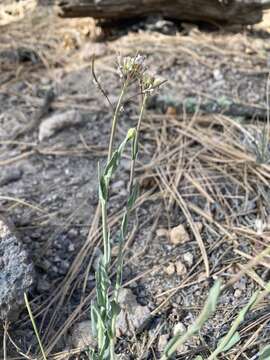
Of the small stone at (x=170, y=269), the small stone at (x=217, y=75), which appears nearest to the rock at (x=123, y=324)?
the small stone at (x=170, y=269)

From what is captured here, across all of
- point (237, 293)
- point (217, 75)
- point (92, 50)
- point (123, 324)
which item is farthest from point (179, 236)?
point (92, 50)

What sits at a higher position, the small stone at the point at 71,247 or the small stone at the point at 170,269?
the small stone at the point at 71,247

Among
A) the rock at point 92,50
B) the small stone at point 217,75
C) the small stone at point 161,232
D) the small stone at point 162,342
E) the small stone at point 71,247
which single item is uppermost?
the rock at point 92,50

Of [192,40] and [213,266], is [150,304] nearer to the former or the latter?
[213,266]

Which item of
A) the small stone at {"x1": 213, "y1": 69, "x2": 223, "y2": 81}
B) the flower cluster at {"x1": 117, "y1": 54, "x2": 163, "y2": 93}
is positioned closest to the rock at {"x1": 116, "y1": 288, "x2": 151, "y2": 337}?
the flower cluster at {"x1": 117, "y1": 54, "x2": 163, "y2": 93}

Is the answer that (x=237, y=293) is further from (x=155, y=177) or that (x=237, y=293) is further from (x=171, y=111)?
(x=171, y=111)

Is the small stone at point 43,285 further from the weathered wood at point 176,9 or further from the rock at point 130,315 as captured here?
the weathered wood at point 176,9

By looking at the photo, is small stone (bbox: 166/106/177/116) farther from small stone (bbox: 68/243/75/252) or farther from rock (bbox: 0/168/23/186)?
small stone (bbox: 68/243/75/252)
